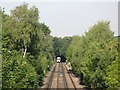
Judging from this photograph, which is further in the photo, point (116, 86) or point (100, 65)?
point (100, 65)

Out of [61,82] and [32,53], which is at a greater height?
[32,53]

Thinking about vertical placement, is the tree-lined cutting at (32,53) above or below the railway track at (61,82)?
above

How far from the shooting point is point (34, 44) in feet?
130

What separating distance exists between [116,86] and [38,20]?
53.7ft

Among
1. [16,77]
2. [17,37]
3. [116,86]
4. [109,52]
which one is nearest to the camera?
[16,77]

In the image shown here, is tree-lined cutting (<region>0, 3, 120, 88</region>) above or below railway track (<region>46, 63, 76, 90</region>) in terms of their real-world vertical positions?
above

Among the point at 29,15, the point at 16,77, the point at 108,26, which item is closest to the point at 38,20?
the point at 29,15

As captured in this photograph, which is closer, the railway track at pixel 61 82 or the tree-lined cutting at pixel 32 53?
the tree-lined cutting at pixel 32 53

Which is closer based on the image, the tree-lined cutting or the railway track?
the tree-lined cutting

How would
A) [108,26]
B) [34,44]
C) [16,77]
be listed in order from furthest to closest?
[108,26], [34,44], [16,77]

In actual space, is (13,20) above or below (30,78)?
above

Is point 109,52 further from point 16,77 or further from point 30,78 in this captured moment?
point 16,77

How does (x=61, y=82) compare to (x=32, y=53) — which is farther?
(x=61, y=82)

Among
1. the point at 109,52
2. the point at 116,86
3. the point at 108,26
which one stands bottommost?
the point at 116,86
